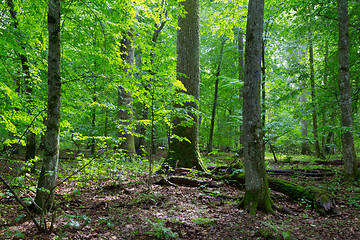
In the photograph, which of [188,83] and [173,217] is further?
[188,83]

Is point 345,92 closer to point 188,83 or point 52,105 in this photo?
point 188,83

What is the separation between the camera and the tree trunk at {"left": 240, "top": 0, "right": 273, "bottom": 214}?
4.20m

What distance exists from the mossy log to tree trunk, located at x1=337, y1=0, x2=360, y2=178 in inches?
88.7

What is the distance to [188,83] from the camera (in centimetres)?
700

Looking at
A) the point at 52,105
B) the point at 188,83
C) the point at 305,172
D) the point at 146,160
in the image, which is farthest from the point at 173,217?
the point at 305,172

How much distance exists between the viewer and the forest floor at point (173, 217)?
317 centimetres

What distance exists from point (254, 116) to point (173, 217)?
98.8 inches

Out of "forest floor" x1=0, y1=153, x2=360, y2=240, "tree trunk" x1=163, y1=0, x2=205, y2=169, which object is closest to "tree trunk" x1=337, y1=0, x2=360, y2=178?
"forest floor" x1=0, y1=153, x2=360, y2=240

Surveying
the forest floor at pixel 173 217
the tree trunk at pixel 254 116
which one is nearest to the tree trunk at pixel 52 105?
the forest floor at pixel 173 217

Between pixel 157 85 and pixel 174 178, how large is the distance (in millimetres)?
2655

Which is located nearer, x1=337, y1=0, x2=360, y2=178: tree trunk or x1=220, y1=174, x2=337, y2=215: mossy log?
x1=220, y1=174, x2=337, y2=215: mossy log

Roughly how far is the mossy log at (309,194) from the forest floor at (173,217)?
136 millimetres

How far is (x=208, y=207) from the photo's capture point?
4.54 m

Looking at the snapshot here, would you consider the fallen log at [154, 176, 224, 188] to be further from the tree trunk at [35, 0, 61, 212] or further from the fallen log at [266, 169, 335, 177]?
the tree trunk at [35, 0, 61, 212]
